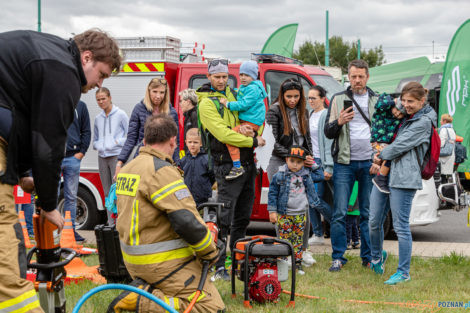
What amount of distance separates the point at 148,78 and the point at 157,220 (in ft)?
15.1

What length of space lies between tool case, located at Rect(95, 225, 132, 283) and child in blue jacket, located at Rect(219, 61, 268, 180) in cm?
125

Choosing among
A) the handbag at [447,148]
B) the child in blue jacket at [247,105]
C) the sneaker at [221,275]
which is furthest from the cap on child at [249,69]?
the handbag at [447,148]

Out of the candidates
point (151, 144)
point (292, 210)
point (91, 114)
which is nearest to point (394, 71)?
point (91, 114)

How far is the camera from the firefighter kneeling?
3.83 metres

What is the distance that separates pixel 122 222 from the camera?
13.2ft

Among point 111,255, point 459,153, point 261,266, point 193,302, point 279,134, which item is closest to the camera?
point 193,302

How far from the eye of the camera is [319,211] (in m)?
7.20

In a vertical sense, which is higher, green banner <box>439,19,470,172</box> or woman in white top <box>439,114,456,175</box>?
green banner <box>439,19,470,172</box>

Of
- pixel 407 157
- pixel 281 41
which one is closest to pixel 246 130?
pixel 407 157

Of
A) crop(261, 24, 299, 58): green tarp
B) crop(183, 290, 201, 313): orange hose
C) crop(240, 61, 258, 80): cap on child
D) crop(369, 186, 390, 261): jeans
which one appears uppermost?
crop(261, 24, 299, 58): green tarp

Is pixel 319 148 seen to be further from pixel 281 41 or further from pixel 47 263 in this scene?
pixel 281 41

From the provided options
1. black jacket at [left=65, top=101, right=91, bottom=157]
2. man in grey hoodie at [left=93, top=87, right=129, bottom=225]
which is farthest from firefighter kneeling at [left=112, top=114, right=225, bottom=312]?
man in grey hoodie at [left=93, top=87, right=129, bottom=225]

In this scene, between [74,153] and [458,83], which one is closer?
[74,153]

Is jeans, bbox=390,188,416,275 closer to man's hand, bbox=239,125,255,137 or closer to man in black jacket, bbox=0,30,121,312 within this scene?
man's hand, bbox=239,125,255,137
